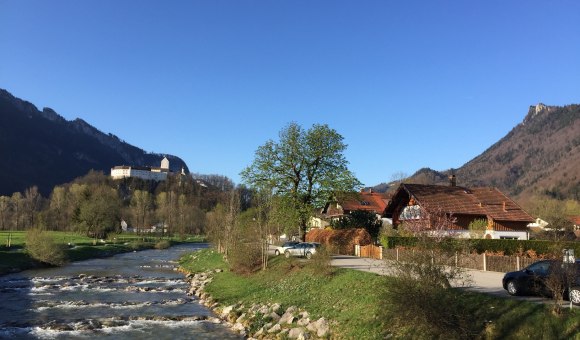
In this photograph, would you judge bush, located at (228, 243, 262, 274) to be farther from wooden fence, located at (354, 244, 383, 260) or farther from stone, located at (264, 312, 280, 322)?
stone, located at (264, 312, 280, 322)

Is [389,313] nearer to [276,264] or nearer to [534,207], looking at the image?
[276,264]

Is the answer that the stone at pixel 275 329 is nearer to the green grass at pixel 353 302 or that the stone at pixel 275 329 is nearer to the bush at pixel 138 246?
the green grass at pixel 353 302

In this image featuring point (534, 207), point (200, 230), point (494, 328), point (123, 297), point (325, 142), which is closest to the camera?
point (494, 328)

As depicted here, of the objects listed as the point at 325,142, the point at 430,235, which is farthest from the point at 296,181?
the point at 430,235

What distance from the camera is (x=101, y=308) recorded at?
92.1ft

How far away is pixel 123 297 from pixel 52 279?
12.8m

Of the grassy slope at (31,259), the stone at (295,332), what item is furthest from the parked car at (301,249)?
the grassy slope at (31,259)

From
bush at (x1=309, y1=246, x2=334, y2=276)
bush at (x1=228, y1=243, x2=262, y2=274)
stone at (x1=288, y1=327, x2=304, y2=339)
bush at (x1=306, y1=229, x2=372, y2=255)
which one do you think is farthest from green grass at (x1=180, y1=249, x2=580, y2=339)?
bush at (x1=306, y1=229, x2=372, y2=255)

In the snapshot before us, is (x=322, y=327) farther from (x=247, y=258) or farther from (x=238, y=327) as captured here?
(x=247, y=258)

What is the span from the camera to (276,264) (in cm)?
3522

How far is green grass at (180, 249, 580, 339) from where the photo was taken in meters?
14.1

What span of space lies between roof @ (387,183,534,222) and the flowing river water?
2501 cm

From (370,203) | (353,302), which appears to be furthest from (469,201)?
(370,203)

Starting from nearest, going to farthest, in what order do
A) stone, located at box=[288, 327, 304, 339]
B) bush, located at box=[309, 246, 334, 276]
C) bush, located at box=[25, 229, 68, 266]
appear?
1. stone, located at box=[288, 327, 304, 339]
2. bush, located at box=[309, 246, 334, 276]
3. bush, located at box=[25, 229, 68, 266]
